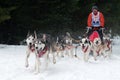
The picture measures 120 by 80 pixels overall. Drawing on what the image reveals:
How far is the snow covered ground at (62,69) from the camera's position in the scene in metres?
11.0

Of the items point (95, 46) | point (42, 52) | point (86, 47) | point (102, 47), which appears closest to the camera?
point (42, 52)

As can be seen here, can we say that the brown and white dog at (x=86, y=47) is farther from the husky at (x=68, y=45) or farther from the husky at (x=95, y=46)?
the husky at (x=68, y=45)

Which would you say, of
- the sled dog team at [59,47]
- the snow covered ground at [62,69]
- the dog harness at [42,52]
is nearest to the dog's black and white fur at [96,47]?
the sled dog team at [59,47]

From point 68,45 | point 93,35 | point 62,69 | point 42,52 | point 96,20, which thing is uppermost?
point 96,20

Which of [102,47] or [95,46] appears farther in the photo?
[102,47]

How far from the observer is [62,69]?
477 inches

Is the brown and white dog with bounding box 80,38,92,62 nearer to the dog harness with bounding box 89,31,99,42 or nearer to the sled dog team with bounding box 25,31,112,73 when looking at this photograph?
the sled dog team with bounding box 25,31,112,73

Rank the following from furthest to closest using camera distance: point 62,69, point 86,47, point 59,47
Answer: point 59,47, point 86,47, point 62,69

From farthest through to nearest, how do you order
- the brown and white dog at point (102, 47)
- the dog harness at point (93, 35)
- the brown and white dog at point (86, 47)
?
1. the dog harness at point (93, 35)
2. the brown and white dog at point (102, 47)
3. the brown and white dog at point (86, 47)

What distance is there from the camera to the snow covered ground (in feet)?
36.0

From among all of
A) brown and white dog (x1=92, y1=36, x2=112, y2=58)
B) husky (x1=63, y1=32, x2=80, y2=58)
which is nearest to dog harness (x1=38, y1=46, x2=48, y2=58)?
husky (x1=63, y1=32, x2=80, y2=58)

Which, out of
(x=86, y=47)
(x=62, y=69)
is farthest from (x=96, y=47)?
(x=62, y=69)

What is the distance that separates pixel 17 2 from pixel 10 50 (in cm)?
337

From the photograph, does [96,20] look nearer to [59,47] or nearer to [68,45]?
[68,45]
